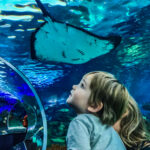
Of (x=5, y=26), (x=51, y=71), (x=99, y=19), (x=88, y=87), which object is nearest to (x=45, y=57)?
(x=51, y=71)

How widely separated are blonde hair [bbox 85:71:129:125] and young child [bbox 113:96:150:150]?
0.41ft

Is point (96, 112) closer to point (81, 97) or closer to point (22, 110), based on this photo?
point (81, 97)

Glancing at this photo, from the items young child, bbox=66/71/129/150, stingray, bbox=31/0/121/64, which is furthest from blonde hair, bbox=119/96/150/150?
stingray, bbox=31/0/121/64

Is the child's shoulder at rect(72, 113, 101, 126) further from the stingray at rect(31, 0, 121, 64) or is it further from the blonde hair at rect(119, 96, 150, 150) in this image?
the stingray at rect(31, 0, 121, 64)

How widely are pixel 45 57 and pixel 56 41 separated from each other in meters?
1.26

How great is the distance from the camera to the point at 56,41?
7168 millimetres

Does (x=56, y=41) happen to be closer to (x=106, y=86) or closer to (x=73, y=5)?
(x=73, y=5)

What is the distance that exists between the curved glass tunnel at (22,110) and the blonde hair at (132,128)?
722 mm

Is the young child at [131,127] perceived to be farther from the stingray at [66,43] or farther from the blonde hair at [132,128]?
the stingray at [66,43]

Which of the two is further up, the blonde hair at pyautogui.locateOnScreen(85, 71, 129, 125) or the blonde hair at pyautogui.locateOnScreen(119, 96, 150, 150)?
the blonde hair at pyautogui.locateOnScreen(85, 71, 129, 125)

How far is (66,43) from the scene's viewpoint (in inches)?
287

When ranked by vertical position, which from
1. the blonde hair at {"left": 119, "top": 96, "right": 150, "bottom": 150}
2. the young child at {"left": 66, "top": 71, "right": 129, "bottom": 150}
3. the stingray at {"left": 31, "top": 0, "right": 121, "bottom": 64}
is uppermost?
the stingray at {"left": 31, "top": 0, "right": 121, "bottom": 64}

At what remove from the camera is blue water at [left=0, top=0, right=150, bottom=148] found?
5414 millimetres

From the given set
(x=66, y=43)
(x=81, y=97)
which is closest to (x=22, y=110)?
(x=81, y=97)
